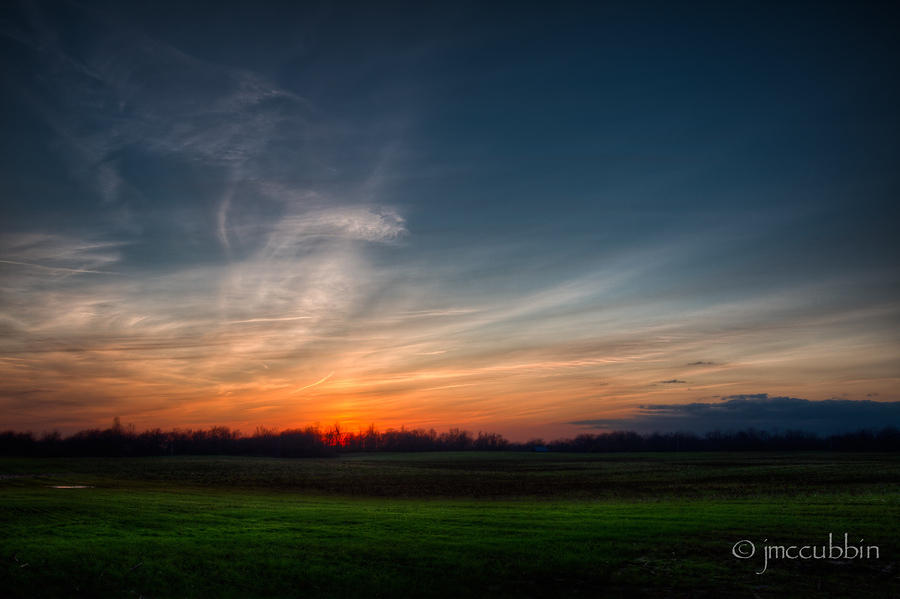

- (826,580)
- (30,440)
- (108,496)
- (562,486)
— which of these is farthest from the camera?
(30,440)

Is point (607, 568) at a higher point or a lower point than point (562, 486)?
higher

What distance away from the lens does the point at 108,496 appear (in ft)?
143

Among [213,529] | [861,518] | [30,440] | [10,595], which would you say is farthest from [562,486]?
[30,440]

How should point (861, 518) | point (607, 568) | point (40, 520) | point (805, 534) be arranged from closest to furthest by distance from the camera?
1. point (607, 568)
2. point (805, 534)
3. point (861, 518)
4. point (40, 520)

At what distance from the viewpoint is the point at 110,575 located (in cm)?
2242

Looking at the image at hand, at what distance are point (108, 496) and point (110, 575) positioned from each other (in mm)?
25398

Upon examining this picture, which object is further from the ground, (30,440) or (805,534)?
(805,534)

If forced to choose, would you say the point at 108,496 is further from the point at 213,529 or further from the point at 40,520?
the point at 213,529

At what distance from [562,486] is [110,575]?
5652 cm

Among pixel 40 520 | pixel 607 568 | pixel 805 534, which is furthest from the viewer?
pixel 40 520

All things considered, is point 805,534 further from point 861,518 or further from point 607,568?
point 607,568

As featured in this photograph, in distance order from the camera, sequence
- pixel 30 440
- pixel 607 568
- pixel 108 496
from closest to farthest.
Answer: pixel 607 568 → pixel 108 496 → pixel 30 440

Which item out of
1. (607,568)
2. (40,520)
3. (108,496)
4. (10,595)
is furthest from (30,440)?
(607,568)

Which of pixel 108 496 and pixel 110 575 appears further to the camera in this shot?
pixel 108 496
